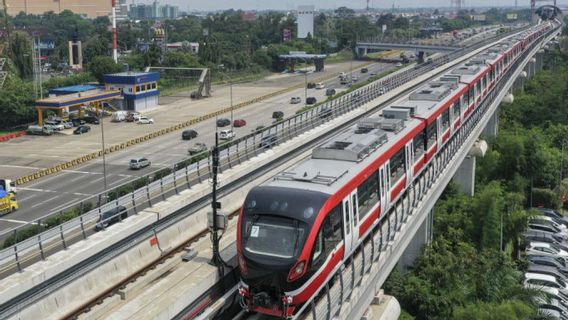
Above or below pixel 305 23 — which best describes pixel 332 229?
below

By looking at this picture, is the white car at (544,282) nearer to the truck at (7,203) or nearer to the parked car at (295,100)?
the truck at (7,203)

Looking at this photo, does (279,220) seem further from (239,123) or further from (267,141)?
(239,123)

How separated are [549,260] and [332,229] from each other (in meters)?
18.5

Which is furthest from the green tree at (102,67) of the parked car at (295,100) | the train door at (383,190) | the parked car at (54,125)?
the train door at (383,190)

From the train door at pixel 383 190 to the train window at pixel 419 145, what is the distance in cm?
403

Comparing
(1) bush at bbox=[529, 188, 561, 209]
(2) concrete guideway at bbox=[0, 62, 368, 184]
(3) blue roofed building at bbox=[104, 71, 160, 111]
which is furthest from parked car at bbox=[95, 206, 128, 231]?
(3) blue roofed building at bbox=[104, 71, 160, 111]

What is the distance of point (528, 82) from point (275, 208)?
A: 6588 cm

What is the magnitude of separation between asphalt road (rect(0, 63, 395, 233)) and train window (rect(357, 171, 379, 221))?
16127 mm

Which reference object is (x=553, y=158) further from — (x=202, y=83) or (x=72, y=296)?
(x=202, y=83)

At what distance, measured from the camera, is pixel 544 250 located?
95.2 ft

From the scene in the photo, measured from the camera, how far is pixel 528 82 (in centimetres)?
7125

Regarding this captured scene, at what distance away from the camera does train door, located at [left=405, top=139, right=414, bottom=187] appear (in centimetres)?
1962

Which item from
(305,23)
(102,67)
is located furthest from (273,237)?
(305,23)

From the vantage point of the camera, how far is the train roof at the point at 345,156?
13.9 meters
